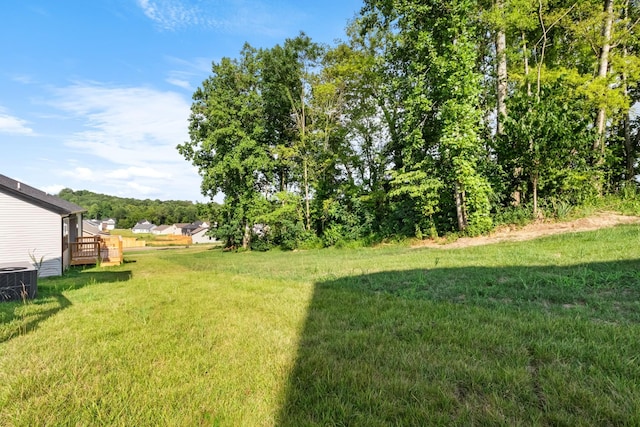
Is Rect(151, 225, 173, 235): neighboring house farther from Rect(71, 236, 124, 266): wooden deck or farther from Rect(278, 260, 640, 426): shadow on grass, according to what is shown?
Rect(278, 260, 640, 426): shadow on grass

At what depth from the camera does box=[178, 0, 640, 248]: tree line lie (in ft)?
36.6

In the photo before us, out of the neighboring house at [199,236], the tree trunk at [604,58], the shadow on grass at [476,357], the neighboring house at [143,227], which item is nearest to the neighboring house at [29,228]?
the shadow on grass at [476,357]

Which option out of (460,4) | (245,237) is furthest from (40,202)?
(460,4)

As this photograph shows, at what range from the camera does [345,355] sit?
9.06ft

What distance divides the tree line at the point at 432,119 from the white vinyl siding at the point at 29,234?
407 inches

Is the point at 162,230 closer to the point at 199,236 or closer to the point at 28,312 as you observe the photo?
the point at 199,236

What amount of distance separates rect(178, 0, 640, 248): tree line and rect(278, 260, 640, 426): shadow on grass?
24.3 feet

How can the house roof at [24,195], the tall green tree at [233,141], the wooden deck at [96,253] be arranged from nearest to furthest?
1. the house roof at [24,195]
2. the wooden deck at [96,253]
3. the tall green tree at [233,141]

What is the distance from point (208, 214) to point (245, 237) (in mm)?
3779

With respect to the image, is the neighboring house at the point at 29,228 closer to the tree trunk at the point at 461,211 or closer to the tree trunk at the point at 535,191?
the tree trunk at the point at 461,211

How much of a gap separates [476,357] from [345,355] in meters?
1.06

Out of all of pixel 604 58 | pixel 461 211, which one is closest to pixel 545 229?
pixel 461 211

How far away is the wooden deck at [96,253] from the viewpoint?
14.6m

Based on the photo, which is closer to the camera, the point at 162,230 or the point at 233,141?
the point at 233,141
